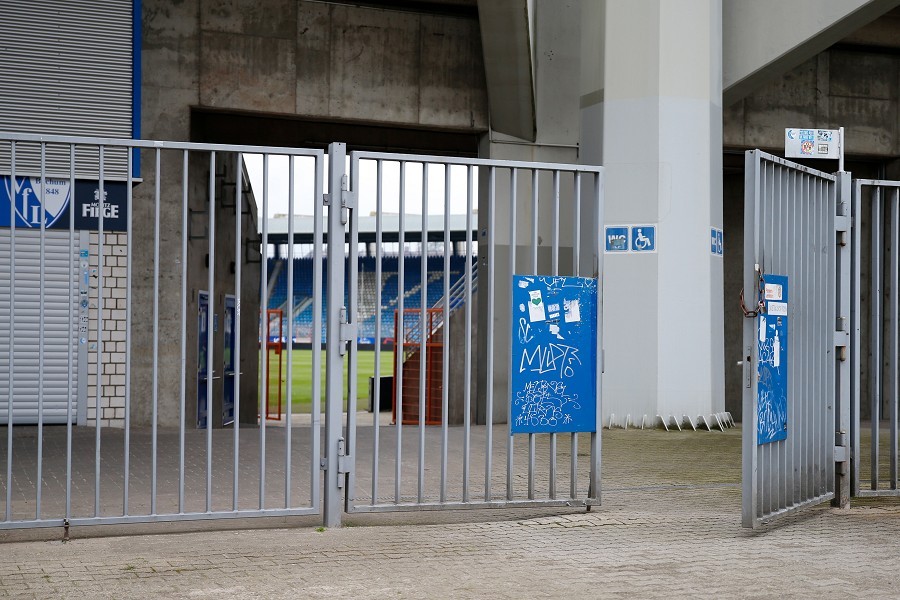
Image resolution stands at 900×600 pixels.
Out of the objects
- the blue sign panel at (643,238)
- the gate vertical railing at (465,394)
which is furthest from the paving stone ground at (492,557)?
the blue sign panel at (643,238)

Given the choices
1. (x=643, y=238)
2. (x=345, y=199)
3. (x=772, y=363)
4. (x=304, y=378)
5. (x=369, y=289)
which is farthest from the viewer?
(x=369, y=289)

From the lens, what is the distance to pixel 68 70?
15.7 m

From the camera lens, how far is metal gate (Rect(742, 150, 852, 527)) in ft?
23.7

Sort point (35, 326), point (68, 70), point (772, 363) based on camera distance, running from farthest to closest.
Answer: point (68, 70) < point (35, 326) < point (772, 363)

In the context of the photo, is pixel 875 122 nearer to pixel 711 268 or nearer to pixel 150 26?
pixel 711 268

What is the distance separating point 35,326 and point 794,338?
10.9 metres

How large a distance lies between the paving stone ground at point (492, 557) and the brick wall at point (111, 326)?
902 centimetres

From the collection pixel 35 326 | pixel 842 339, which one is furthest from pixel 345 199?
pixel 35 326

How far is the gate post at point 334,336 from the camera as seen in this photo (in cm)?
720

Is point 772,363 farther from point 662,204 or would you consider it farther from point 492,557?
point 662,204

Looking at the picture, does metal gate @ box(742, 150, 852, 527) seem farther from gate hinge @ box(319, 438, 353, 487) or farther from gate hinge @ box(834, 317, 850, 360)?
gate hinge @ box(319, 438, 353, 487)

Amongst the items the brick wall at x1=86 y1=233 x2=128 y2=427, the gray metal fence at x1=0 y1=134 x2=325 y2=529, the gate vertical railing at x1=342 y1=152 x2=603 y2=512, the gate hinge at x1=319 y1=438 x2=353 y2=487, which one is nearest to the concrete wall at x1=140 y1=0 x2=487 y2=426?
the gray metal fence at x1=0 y1=134 x2=325 y2=529

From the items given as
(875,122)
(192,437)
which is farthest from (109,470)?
(875,122)

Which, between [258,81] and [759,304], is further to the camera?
[258,81]
